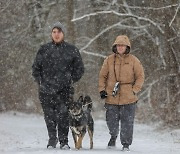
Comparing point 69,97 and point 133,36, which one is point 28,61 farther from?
point 69,97

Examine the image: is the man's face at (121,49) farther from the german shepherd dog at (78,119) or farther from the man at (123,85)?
the german shepherd dog at (78,119)

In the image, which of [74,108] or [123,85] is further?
[123,85]

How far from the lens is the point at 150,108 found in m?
19.7

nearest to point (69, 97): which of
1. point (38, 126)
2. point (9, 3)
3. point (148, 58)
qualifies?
point (38, 126)

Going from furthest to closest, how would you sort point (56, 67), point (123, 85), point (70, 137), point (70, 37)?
point (70, 37), point (70, 137), point (123, 85), point (56, 67)

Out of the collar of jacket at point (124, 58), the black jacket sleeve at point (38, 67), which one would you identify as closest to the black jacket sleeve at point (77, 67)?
the black jacket sleeve at point (38, 67)

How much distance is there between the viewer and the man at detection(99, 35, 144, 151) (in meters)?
9.96

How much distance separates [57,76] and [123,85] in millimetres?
1225

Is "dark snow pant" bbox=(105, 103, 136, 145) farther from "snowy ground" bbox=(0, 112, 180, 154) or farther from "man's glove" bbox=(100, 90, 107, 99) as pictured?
"snowy ground" bbox=(0, 112, 180, 154)

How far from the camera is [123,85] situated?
1000 cm

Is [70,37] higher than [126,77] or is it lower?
higher

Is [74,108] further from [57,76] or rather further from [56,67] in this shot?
[56,67]

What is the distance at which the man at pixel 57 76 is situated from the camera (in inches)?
386

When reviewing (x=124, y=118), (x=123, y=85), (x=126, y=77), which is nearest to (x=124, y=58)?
(x=126, y=77)
